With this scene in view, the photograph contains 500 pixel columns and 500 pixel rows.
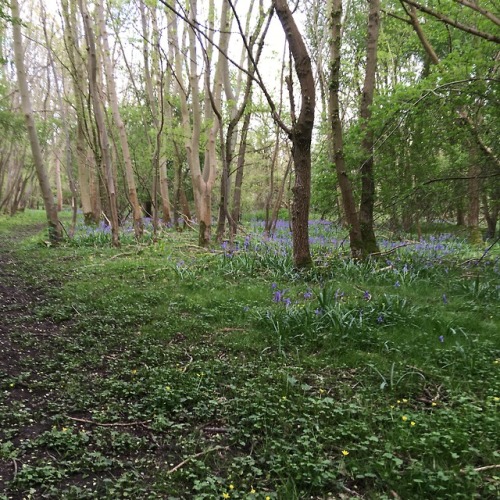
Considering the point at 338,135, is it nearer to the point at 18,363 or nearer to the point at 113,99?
the point at 18,363

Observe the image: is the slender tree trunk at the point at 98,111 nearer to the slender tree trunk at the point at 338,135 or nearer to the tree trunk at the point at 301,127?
the tree trunk at the point at 301,127

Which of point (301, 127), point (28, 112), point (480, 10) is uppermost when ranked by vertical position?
point (28, 112)

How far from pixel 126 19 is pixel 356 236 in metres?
9.01

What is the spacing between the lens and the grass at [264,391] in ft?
7.02

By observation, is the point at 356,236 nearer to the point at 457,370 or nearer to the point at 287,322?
the point at 287,322

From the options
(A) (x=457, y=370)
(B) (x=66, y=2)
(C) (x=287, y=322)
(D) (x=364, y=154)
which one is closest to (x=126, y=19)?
(B) (x=66, y=2)

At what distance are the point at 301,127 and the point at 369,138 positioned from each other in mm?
1428

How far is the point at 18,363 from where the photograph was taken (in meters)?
3.44

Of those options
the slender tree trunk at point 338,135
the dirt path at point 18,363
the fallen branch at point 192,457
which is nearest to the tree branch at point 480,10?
the slender tree trunk at point 338,135

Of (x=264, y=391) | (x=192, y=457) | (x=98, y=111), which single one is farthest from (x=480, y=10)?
(x=98, y=111)

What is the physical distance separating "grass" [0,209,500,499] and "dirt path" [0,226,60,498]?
20mm

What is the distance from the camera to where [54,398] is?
291cm

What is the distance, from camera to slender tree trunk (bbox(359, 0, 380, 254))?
6152 mm

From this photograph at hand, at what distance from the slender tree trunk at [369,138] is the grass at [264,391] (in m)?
1.16
